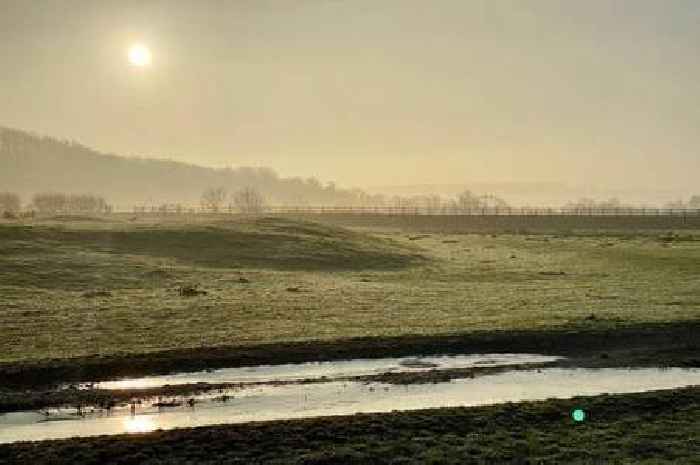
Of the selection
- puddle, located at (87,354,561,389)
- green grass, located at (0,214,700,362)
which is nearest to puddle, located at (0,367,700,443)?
puddle, located at (87,354,561,389)

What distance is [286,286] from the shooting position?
49.6 m

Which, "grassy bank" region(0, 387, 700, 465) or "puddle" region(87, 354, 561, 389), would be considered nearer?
"grassy bank" region(0, 387, 700, 465)

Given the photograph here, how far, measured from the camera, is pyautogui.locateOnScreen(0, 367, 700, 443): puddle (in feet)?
65.9

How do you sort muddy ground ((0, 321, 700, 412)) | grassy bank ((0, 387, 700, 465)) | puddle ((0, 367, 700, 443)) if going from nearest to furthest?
1. grassy bank ((0, 387, 700, 465))
2. puddle ((0, 367, 700, 443))
3. muddy ground ((0, 321, 700, 412))

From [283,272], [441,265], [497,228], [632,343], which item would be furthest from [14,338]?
[497,228]

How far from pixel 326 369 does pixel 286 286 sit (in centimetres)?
2290

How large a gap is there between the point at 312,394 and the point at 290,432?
4760mm

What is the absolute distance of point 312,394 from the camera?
23.2 meters

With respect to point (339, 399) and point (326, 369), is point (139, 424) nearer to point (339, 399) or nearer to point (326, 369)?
point (339, 399)

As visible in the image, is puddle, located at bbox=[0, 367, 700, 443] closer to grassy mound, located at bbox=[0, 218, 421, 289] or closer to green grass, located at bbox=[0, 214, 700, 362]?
green grass, located at bbox=[0, 214, 700, 362]

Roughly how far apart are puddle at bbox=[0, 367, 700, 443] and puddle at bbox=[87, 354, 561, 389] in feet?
5.21

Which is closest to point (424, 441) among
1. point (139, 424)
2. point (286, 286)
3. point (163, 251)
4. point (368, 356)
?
point (139, 424)

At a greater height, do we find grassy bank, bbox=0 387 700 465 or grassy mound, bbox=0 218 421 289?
grassy mound, bbox=0 218 421 289

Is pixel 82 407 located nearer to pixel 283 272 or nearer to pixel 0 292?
pixel 0 292
